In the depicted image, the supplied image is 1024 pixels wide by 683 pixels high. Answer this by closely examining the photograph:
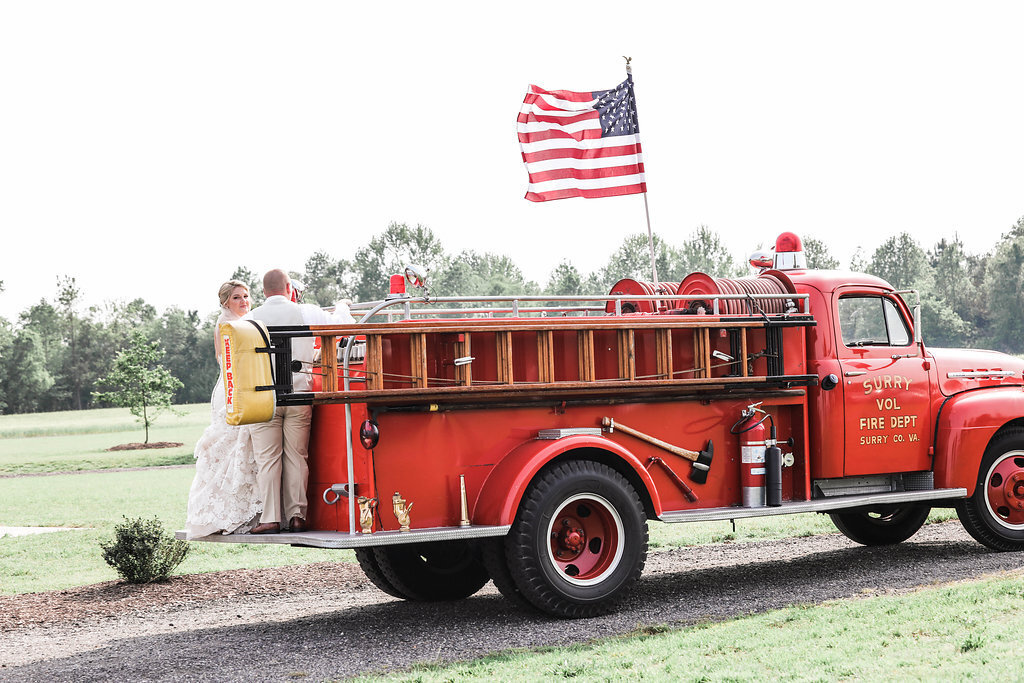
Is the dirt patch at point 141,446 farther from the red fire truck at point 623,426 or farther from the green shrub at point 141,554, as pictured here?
the red fire truck at point 623,426

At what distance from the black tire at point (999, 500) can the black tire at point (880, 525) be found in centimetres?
100

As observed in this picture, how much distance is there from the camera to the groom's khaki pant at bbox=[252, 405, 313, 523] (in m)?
7.66

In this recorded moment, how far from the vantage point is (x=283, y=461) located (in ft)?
25.6

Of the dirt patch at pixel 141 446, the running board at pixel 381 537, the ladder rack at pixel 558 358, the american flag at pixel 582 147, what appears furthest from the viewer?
the dirt patch at pixel 141 446

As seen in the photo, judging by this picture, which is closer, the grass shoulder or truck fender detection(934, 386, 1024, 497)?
the grass shoulder

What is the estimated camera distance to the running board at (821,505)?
824 centimetres

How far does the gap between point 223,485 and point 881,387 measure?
5.69 meters

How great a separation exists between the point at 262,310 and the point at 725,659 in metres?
4.03

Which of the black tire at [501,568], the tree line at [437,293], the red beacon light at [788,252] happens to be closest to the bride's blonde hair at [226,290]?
the black tire at [501,568]

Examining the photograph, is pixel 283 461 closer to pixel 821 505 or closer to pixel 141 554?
pixel 141 554

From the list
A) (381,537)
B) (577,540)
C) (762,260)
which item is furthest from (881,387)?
(381,537)

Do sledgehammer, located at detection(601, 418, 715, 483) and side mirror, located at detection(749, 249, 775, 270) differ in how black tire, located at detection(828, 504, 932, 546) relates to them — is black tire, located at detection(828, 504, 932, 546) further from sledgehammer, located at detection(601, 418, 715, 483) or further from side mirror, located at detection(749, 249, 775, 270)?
sledgehammer, located at detection(601, 418, 715, 483)

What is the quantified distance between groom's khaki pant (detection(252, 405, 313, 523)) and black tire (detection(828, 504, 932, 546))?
19.8ft

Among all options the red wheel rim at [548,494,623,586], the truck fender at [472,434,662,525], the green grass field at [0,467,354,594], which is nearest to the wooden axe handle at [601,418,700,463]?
the truck fender at [472,434,662,525]
